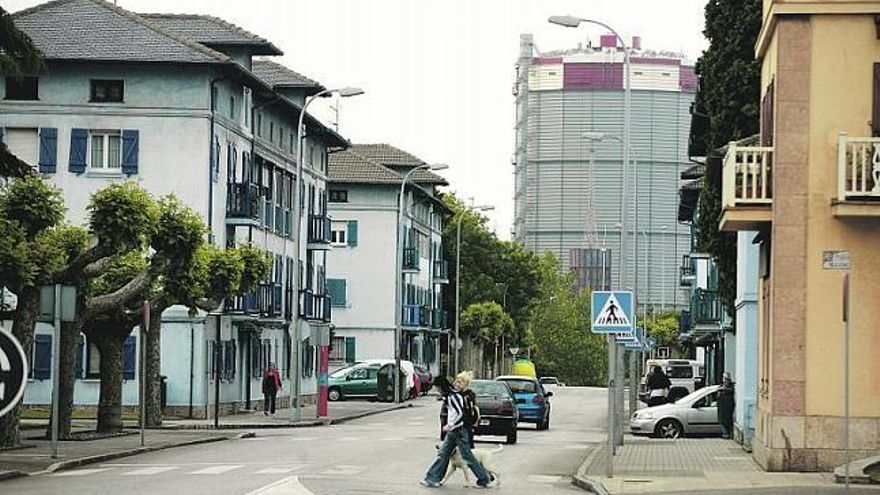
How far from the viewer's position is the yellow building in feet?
92.5

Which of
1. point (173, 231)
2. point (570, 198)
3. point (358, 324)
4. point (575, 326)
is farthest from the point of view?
point (570, 198)

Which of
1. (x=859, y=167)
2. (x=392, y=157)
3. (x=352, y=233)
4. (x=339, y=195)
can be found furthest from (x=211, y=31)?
(x=392, y=157)

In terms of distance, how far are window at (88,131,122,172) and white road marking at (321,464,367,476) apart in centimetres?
2791

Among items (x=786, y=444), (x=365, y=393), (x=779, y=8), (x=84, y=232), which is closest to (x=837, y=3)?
(x=779, y=8)

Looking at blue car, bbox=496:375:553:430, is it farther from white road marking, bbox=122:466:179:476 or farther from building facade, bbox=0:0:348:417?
white road marking, bbox=122:466:179:476

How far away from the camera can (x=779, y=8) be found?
2845cm

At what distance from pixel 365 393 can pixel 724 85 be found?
3829 centimetres

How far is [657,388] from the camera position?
203 feet

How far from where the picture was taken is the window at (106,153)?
185 ft

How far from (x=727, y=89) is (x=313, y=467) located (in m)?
18.9

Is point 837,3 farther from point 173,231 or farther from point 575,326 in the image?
point 575,326

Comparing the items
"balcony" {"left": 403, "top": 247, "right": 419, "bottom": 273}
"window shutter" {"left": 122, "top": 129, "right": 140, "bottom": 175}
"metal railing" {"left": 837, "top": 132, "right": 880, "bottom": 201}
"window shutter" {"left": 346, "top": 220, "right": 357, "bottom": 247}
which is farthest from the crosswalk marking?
"balcony" {"left": 403, "top": 247, "right": 419, "bottom": 273}

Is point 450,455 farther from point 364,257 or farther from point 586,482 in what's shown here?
point 364,257

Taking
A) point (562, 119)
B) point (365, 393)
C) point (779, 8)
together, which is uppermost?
point (562, 119)
